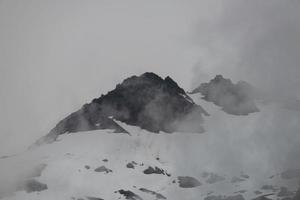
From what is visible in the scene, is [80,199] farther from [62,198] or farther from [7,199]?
[7,199]

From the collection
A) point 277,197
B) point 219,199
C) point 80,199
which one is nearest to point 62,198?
point 80,199

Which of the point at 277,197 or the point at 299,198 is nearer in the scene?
the point at 299,198

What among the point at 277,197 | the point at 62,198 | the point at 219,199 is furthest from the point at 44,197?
the point at 277,197

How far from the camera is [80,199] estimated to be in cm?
19962

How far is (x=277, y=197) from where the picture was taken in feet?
646

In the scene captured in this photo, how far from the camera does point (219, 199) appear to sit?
199875 millimetres

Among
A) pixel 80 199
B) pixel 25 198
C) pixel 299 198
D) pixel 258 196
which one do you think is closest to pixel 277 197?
pixel 258 196

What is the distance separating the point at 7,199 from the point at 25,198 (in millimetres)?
5365

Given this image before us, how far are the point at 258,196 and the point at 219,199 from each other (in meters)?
11.9

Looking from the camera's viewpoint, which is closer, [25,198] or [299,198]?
[299,198]

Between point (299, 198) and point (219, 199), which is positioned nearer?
point (299, 198)

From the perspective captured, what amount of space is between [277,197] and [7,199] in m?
81.5

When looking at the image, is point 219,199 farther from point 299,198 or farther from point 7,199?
point 7,199

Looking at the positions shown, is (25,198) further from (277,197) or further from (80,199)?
(277,197)
